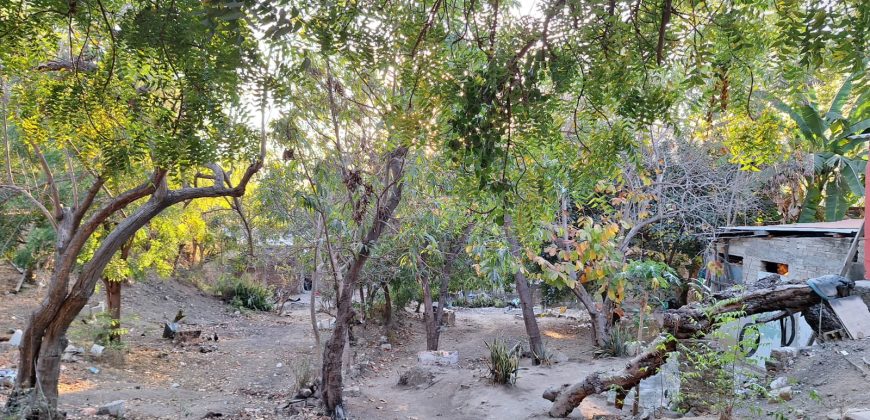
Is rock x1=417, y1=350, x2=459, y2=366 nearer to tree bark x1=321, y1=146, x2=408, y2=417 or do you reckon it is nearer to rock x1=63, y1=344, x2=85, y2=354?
tree bark x1=321, y1=146, x2=408, y2=417

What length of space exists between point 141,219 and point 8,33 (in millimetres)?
2720

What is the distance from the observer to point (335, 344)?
21.5ft

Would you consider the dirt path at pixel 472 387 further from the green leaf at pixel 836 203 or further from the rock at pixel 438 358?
the green leaf at pixel 836 203

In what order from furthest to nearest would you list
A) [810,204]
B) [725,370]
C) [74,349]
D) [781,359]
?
1. [810,204]
2. [74,349]
3. [781,359]
4. [725,370]

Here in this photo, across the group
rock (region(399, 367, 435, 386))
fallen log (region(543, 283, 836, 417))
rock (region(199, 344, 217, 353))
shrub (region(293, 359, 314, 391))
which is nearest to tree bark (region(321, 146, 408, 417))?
shrub (region(293, 359, 314, 391))

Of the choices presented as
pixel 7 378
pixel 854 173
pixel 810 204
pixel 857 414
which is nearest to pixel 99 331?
pixel 7 378

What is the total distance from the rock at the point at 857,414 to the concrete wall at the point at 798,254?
4.20 meters

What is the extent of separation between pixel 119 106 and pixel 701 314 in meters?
4.74

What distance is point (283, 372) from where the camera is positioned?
1005 cm

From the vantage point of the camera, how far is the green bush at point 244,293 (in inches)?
677

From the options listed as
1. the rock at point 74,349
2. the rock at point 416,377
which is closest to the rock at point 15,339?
the rock at point 74,349

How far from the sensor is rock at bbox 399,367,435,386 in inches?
356

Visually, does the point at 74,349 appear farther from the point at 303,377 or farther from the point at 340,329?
the point at 340,329

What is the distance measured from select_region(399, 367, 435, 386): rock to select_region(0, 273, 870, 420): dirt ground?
0.19m
